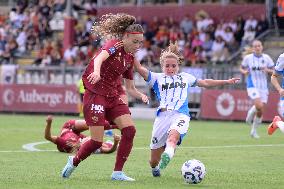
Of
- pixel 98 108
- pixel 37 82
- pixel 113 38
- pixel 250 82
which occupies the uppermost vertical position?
pixel 113 38

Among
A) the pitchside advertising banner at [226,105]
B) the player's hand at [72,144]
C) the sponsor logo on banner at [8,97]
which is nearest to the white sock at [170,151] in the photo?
the player's hand at [72,144]

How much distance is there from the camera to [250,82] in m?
22.6

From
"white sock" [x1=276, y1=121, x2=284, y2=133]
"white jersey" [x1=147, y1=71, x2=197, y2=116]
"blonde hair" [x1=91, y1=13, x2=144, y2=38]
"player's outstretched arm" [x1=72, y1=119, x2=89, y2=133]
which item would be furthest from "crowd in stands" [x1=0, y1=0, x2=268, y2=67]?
"blonde hair" [x1=91, y1=13, x2=144, y2=38]

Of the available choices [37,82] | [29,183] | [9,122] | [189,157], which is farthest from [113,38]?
[37,82]

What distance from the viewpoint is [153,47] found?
3531 centimetres

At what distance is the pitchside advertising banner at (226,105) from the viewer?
2872 centimetres

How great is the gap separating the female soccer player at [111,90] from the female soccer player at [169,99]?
51 cm

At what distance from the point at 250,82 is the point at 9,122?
825 cm

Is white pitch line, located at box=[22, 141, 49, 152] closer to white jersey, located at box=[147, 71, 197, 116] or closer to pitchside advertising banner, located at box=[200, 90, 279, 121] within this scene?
white jersey, located at box=[147, 71, 197, 116]

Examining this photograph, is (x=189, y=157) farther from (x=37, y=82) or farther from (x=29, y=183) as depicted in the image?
(x=37, y=82)

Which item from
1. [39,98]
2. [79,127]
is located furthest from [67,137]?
[39,98]

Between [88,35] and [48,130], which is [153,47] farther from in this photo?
[48,130]

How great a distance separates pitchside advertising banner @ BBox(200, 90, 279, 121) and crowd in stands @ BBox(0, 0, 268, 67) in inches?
99.1

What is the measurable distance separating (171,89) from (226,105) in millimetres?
16963
